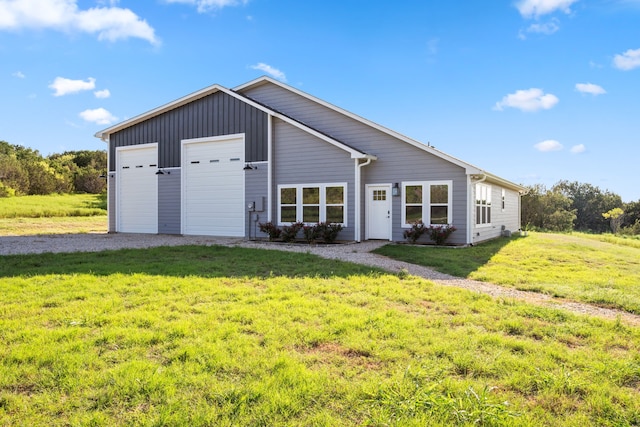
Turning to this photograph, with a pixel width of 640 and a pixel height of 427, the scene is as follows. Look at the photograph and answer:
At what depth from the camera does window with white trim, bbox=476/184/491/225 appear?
48.9 feet

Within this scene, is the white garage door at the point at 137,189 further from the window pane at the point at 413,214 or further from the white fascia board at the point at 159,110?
the window pane at the point at 413,214

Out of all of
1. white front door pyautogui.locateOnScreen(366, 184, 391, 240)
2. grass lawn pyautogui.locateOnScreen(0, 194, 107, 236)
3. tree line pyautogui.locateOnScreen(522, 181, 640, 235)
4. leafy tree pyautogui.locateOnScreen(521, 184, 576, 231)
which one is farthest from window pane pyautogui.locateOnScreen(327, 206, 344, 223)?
leafy tree pyautogui.locateOnScreen(521, 184, 576, 231)

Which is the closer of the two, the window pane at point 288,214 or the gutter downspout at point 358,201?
the gutter downspout at point 358,201

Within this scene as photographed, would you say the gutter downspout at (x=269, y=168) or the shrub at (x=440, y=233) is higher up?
the gutter downspout at (x=269, y=168)

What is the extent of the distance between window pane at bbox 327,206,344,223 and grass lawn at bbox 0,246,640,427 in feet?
26.4

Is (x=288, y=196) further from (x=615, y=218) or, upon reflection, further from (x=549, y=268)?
(x=615, y=218)

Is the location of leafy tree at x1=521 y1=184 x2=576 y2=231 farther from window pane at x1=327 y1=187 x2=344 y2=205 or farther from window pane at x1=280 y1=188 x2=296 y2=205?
window pane at x1=280 y1=188 x2=296 y2=205

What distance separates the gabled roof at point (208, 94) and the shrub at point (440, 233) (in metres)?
3.35

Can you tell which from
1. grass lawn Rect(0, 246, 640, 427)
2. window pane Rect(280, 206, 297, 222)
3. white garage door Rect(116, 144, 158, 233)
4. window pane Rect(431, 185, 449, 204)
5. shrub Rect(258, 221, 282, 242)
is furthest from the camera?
white garage door Rect(116, 144, 158, 233)

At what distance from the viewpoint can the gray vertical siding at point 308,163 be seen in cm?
1420

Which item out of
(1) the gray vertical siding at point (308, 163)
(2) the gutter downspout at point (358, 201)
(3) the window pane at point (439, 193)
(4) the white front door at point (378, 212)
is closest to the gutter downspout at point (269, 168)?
(1) the gray vertical siding at point (308, 163)

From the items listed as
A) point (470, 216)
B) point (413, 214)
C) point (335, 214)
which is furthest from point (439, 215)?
point (335, 214)

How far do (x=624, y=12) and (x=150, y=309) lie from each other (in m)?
15.1

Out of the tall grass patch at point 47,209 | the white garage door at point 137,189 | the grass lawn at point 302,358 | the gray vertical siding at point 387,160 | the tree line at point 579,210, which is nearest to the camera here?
the grass lawn at point 302,358
